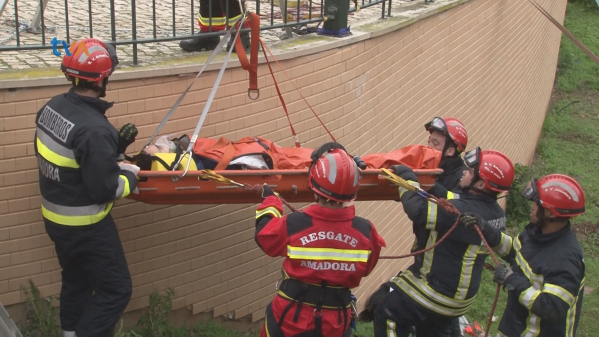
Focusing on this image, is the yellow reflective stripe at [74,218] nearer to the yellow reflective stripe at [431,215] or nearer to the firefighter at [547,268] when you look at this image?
the yellow reflective stripe at [431,215]

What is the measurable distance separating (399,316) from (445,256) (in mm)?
561

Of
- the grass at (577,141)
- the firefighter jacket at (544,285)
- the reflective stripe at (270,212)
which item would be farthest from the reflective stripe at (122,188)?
the grass at (577,141)

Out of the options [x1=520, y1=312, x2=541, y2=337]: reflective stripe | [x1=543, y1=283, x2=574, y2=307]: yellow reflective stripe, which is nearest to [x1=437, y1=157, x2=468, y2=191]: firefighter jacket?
[x1=520, y1=312, x2=541, y2=337]: reflective stripe

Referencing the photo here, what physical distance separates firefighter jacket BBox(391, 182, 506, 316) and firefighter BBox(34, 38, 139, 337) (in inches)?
73.0

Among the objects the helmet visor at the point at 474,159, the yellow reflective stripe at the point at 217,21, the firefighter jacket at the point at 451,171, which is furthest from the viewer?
the yellow reflective stripe at the point at 217,21

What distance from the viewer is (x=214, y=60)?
18.2ft

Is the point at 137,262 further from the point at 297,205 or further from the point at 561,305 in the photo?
the point at 561,305

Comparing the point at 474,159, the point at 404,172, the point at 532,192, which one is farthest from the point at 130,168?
the point at 532,192

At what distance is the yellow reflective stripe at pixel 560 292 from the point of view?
427 centimetres

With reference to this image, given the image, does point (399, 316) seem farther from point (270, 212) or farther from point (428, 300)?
point (270, 212)

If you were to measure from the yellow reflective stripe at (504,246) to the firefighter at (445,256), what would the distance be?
0.10 meters

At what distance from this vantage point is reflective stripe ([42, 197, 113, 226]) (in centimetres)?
452

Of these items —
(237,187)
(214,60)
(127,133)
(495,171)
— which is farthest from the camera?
(214,60)

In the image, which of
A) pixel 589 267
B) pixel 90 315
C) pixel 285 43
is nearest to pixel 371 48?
pixel 285 43
